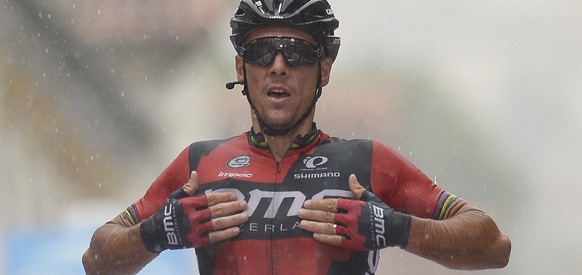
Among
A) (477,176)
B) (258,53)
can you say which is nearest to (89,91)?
(477,176)

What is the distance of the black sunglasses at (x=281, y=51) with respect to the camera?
169 inches

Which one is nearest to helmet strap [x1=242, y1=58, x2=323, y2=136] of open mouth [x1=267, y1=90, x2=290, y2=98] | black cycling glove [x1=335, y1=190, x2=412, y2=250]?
open mouth [x1=267, y1=90, x2=290, y2=98]

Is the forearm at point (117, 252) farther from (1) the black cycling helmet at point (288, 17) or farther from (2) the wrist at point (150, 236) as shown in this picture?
(1) the black cycling helmet at point (288, 17)

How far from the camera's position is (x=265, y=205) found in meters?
4.16

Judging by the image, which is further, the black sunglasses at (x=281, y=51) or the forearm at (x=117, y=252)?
the black sunglasses at (x=281, y=51)

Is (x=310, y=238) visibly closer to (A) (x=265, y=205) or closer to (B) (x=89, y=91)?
(A) (x=265, y=205)

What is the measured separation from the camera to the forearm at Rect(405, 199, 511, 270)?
395 centimetres

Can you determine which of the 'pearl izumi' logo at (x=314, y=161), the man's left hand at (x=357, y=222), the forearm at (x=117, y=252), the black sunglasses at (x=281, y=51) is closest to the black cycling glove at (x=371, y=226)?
the man's left hand at (x=357, y=222)

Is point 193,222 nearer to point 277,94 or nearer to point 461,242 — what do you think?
point 277,94

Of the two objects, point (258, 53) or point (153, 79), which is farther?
point (153, 79)

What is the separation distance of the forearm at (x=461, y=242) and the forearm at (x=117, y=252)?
1.11 metres

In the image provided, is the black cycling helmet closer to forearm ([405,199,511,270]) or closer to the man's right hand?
the man's right hand

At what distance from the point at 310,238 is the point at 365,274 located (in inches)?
11.4

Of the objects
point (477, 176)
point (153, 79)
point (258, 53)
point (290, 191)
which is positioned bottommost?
point (477, 176)
